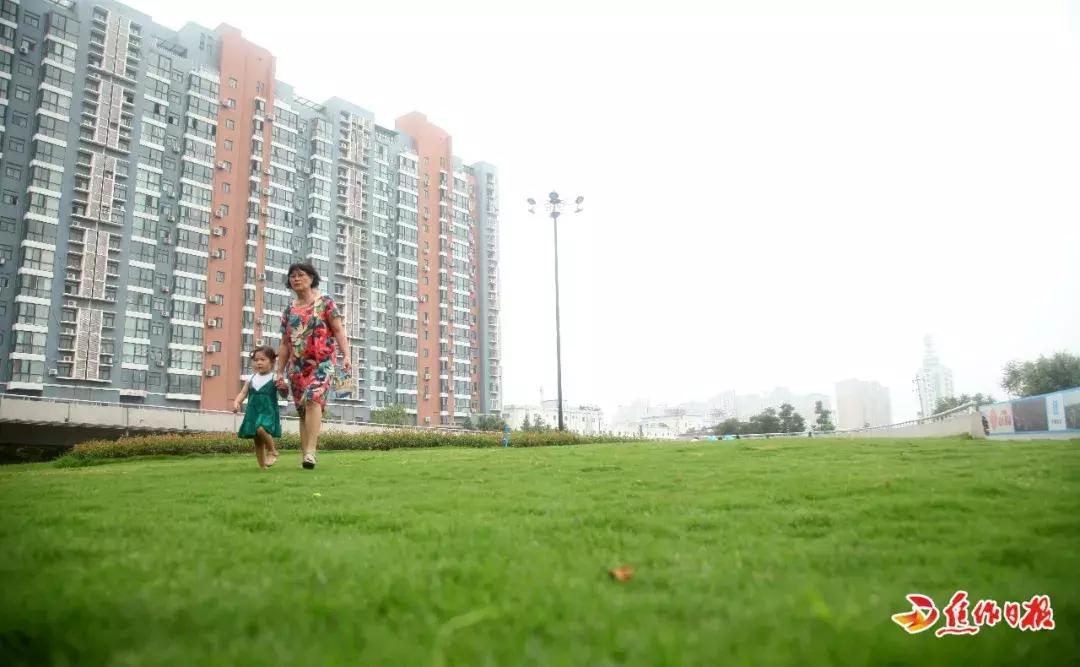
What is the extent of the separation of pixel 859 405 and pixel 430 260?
358 feet

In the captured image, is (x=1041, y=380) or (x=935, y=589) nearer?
(x=935, y=589)

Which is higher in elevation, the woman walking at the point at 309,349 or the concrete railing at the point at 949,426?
the woman walking at the point at 309,349

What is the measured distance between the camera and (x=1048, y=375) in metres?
78.4

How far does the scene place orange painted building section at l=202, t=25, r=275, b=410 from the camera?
6919 centimetres

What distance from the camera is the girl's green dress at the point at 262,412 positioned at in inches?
360

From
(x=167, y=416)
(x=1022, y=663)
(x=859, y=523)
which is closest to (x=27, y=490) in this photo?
(x=859, y=523)

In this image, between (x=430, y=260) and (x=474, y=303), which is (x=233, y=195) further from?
(x=474, y=303)

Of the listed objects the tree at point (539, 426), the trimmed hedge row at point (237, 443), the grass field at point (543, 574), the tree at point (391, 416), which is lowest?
the grass field at point (543, 574)

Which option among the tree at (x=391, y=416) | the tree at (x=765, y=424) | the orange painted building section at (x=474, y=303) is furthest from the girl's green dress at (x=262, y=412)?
the tree at (x=765, y=424)

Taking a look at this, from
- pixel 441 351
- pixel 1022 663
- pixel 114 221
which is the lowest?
pixel 1022 663

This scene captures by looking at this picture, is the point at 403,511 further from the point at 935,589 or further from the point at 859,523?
the point at 935,589

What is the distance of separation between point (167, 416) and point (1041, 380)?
91.3 meters

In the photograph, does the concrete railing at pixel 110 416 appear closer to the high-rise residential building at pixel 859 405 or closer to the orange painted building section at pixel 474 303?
the orange painted building section at pixel 474 303

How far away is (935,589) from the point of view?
2.63 m
